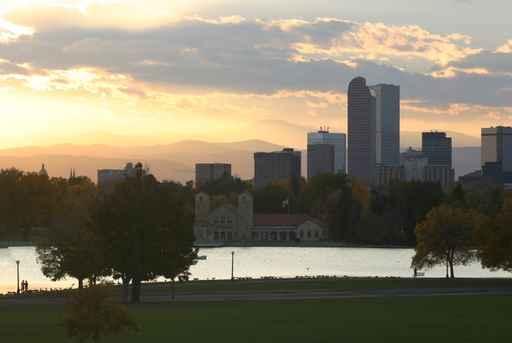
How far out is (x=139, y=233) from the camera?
5506cm

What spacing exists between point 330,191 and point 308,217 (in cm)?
1149

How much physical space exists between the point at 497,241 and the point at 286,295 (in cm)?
1806

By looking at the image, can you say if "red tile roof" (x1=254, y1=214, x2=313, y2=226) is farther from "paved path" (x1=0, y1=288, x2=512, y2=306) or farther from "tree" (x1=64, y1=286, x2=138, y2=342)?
"tree" (x1=64, y1=286, x2=138, y2=342)

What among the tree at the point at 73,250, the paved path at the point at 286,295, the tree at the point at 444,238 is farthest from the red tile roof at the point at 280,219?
the paved path at the point at 286,295

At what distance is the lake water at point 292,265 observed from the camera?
275ft

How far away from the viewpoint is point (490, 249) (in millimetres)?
67688

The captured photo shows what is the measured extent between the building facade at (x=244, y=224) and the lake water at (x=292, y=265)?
20.1m

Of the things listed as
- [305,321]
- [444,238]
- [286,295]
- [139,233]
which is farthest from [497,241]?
[305,321]

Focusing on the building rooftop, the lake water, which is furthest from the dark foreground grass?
the building rooftop

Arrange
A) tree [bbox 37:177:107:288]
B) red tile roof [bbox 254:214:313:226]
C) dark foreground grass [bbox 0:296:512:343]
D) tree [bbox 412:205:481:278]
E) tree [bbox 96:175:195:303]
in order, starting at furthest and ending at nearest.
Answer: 1. red tile roof [bbox 254:214:313:226]
2. tree [bbox 412:205:481:278]
3. tree [bbox 37:177:107:288]
4. tree [bbox 96:175:195:303]
5. dark foreground grass [bbox 0:296:512:343]

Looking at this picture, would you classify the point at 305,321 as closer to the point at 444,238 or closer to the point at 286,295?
the point at 286,295

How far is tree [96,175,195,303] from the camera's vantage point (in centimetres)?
5494

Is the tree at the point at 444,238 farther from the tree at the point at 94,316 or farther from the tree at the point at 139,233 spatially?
the tree at the point at 94,316

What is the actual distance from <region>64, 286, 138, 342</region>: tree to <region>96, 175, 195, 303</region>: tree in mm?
22238
